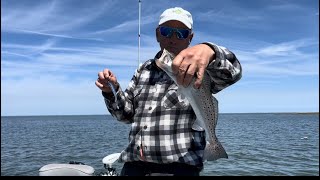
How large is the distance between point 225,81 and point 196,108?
398mm

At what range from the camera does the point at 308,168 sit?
24.6 m

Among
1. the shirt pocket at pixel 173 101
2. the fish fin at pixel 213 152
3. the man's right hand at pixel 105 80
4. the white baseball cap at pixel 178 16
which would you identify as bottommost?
the fish fin at pixel 213 152

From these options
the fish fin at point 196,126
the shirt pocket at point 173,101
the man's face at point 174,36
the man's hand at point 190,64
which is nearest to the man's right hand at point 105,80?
the shirt pocket at point 173,101

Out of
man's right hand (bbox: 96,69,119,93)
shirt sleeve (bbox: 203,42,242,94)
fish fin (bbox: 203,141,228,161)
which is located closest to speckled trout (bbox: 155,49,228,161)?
fish fin (bbox: 203,141,228,161)

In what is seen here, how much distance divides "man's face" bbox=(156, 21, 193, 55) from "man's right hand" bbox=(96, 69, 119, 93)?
695 millimetres

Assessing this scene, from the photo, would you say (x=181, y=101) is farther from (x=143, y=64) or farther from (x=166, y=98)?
(x=143, y=64)

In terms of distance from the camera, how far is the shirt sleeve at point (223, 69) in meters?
3.57

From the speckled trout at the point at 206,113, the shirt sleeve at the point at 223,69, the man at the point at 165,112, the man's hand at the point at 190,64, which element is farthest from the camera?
the man at the point at 165,112

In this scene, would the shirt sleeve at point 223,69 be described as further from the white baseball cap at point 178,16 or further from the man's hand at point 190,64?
the white baseball cap at point 178,16

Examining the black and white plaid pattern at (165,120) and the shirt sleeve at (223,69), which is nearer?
the shirt sleeve at (223,69)

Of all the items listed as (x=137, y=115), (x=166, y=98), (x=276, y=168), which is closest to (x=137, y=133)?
(x=137, y=115)

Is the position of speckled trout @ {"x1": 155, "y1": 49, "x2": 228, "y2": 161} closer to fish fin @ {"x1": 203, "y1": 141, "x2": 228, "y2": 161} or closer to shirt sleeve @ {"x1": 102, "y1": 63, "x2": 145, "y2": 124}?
fish fin @ {"x1": 203, "y1": 141, "x2": 228, "y2": 161}

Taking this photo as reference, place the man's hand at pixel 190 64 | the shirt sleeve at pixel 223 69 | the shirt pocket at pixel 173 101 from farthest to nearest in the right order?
the shirt pocket at pixel 173 101, the shirt sleeve at pixel 223 69, the man's hand at pixel 190 64

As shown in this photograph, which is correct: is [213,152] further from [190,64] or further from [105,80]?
[105,80]
